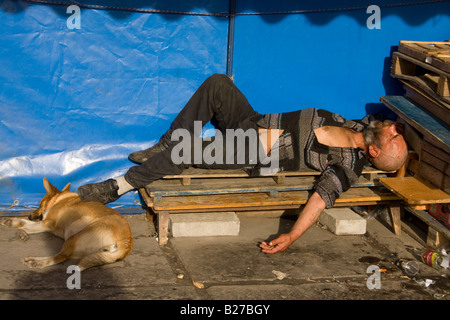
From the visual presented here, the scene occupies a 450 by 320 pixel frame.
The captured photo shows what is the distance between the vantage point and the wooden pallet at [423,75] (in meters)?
4.97

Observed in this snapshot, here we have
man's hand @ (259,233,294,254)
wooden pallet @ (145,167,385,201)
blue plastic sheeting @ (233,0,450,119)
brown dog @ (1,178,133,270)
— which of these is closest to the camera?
brown dog @ (1,178,133,270)

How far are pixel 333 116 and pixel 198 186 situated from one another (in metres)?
1.54

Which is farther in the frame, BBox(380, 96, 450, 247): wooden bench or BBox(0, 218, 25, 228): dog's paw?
BBox(0, 218, 25, 228): dog's paw

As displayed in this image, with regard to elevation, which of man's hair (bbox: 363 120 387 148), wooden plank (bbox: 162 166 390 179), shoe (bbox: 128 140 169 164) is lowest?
wooden plank (bbox: 162 166 390 179)

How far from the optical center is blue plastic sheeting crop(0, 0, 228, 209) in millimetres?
5133

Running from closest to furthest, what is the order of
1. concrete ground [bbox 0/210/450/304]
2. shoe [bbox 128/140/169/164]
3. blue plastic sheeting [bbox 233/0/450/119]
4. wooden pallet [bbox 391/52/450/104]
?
1. concrete ground [bbox 0/210/450/304]
2. wooden pallet [bbox 391/52/450/104]
3. shoe [bbox 128/140/169/164]
4. blue plastic sheeting [bbox 233/0/450/119]

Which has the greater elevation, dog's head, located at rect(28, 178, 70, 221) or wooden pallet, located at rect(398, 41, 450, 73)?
wooden pallet, located at rect(398, 41, 450, 73)

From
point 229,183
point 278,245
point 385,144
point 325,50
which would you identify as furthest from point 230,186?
point 325,50

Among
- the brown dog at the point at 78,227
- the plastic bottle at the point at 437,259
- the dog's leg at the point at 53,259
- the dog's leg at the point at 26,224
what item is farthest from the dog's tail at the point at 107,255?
the plastic bottle at the point at 437,259

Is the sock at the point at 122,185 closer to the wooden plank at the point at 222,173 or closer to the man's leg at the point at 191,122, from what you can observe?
the man's leg at the point at 191,122

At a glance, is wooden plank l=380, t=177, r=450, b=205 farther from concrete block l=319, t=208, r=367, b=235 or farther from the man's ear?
concrete block l=319, t=208, r=367, b=235

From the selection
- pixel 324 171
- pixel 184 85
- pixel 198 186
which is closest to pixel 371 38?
pixel 324 171

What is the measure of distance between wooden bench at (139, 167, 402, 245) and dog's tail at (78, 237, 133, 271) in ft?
1.59

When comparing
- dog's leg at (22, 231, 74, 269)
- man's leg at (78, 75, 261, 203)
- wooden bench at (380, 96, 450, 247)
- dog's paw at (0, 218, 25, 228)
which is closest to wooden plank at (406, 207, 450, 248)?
wooden bench at (380, 96, 450, 247)
